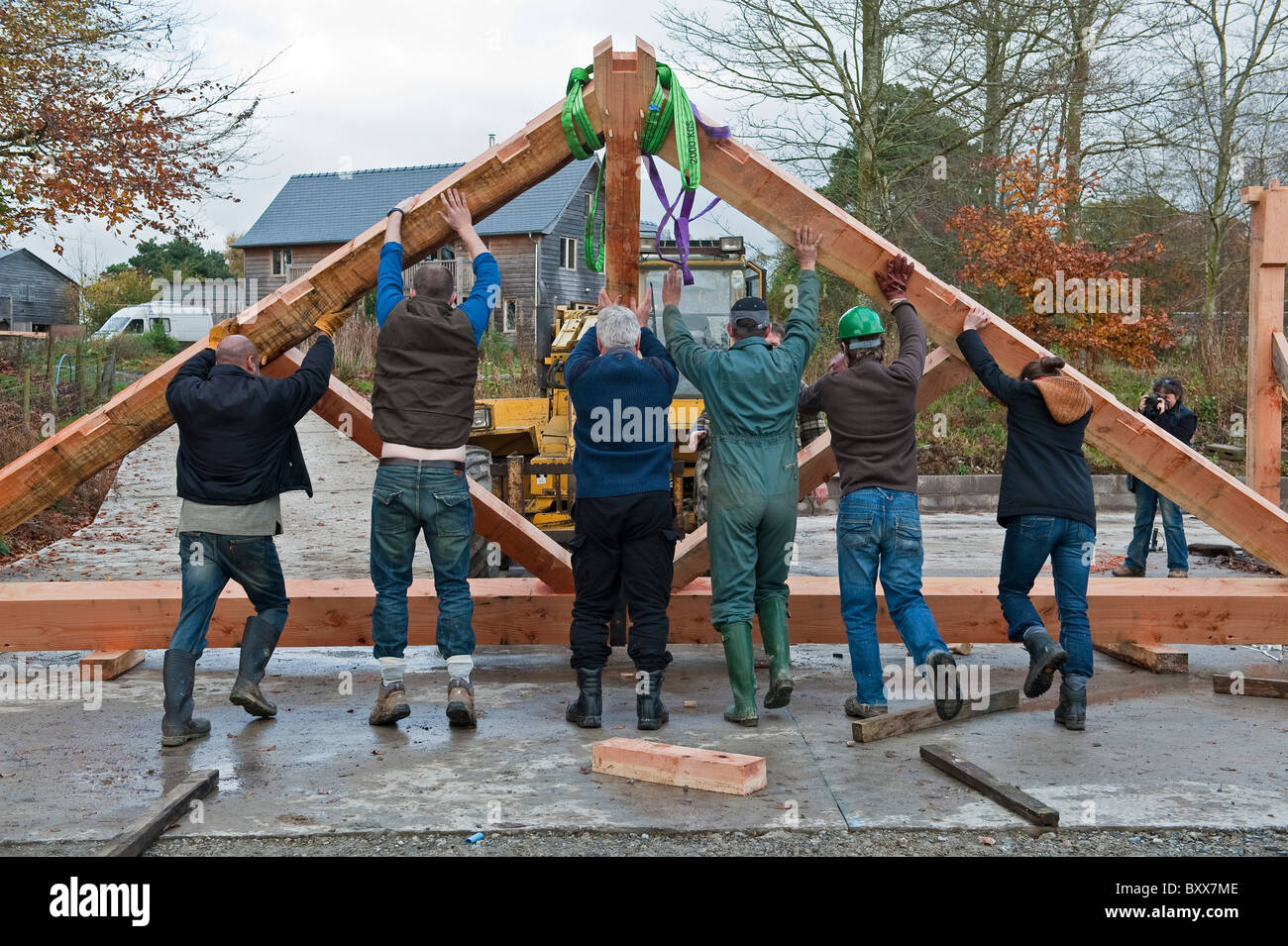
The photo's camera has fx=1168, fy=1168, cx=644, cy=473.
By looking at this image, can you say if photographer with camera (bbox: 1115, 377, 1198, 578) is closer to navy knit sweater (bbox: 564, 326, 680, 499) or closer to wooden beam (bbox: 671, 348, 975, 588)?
wooden beam (bbox: 671, 348, 975, 588)

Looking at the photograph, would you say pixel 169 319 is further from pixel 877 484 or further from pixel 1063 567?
pixel 1063 567

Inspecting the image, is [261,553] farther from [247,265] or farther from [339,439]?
[247,265]

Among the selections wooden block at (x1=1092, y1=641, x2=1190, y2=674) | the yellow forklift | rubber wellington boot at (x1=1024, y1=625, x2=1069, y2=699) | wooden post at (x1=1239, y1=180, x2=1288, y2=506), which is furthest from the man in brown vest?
wooden post at (x1=1239, y1=180, x2=1288, y2=506)

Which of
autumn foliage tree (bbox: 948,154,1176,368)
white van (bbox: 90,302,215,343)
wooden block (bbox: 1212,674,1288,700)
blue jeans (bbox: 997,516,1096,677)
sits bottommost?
wooden block (bbox: 1212,674,1288,700)

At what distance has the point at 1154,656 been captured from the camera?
6586mm

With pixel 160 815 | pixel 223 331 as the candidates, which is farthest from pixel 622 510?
pixel 160 815

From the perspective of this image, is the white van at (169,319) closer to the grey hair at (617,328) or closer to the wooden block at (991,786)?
the grey hair at (617,328)

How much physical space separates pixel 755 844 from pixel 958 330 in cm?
291

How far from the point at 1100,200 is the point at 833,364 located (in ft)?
59.2

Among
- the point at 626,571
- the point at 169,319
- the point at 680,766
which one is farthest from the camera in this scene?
the point at 169,319

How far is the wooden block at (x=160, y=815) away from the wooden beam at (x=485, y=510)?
1.97 meters

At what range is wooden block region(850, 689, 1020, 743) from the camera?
16.9ft

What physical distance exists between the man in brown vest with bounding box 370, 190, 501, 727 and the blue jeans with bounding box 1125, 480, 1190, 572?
22.1ft

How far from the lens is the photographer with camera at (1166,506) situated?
9.82 meters
